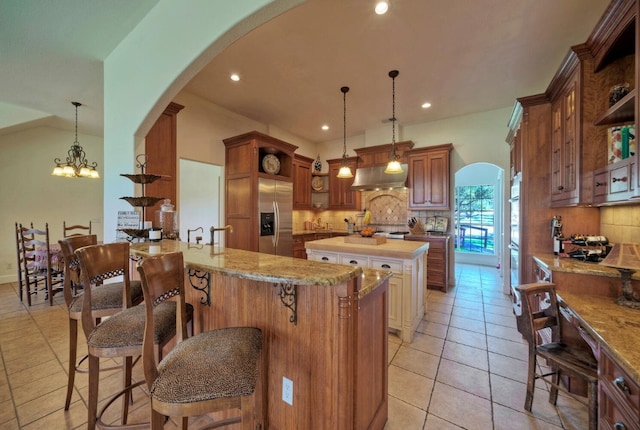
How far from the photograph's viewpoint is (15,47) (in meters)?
2.47

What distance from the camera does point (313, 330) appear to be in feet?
3.99

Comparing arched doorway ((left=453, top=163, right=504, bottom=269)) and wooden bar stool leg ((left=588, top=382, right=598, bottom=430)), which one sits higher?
arched doorway ((left=453, top=163, right=504, bottom=269))

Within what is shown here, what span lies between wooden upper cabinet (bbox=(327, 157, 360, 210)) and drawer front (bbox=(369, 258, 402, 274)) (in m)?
3.09

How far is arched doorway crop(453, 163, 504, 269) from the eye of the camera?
6355mm

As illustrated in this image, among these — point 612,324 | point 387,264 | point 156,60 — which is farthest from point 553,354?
point 156,60

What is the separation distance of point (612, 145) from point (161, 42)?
3.83 m

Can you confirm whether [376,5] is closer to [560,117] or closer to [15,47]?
[560,117]

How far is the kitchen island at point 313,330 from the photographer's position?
1151 mm

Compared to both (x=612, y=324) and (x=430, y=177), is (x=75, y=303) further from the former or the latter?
(x=430, y=177)

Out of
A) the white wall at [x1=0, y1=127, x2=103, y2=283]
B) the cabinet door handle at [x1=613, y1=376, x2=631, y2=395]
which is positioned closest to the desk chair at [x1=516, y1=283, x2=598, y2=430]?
the cabinet door handle at [x1=613, y1=376, x2=631, y2=395]

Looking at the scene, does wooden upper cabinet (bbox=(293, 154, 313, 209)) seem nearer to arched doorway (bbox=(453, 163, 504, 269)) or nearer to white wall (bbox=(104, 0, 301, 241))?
white wall (bbox=(104, 0, 301, 241))

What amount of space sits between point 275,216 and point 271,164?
3.39 ft

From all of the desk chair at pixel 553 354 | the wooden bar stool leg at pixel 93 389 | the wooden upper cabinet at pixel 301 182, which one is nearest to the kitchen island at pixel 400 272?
the desk chair at pixel 553 354

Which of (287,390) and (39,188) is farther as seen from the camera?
(39,188)
